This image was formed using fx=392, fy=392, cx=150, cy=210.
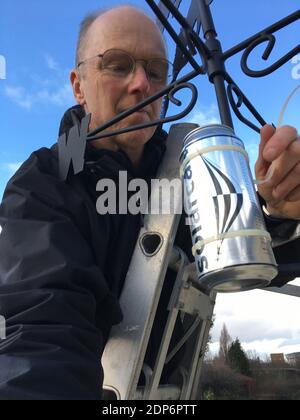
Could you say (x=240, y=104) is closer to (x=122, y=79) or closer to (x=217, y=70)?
(x=217, y=70)

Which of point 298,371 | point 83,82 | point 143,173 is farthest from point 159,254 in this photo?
point 298,371

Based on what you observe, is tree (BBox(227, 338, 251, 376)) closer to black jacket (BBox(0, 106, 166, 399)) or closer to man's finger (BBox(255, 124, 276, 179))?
black jacket (BBox(0, 106, 166, 399))

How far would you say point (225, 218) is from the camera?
536 mm

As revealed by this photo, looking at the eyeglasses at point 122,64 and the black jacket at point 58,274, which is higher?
the eyeglasses at point 122,64

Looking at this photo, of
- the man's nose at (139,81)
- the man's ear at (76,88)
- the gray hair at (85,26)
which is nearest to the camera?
the man's nose at (139,81)

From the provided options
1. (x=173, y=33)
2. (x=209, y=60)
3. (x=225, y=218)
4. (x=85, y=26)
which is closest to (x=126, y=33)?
(x=85, y=26)

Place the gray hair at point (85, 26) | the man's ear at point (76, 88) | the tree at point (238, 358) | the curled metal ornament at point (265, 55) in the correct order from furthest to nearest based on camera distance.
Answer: the tree at point (238, 358) < the man's ear at point (76, 88) < the gray hair at point (85, 26) < the curled metal ornament at point (265, 55)

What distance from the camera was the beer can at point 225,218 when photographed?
0.53 meters

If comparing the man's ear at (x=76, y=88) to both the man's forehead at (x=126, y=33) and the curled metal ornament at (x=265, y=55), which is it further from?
the curled metal ornament at (x=265, y=55)

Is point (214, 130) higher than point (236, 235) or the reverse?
higher

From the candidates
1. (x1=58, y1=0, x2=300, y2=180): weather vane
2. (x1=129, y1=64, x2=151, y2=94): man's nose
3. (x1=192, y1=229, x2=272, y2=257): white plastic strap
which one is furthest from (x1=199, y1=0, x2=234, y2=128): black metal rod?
(x1=129, y1=64, x2=151, y2=94): man's nose

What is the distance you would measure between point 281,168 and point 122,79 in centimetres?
52

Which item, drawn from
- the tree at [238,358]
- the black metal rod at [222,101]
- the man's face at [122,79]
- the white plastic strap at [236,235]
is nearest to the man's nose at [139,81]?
the man's face at [122,79]
